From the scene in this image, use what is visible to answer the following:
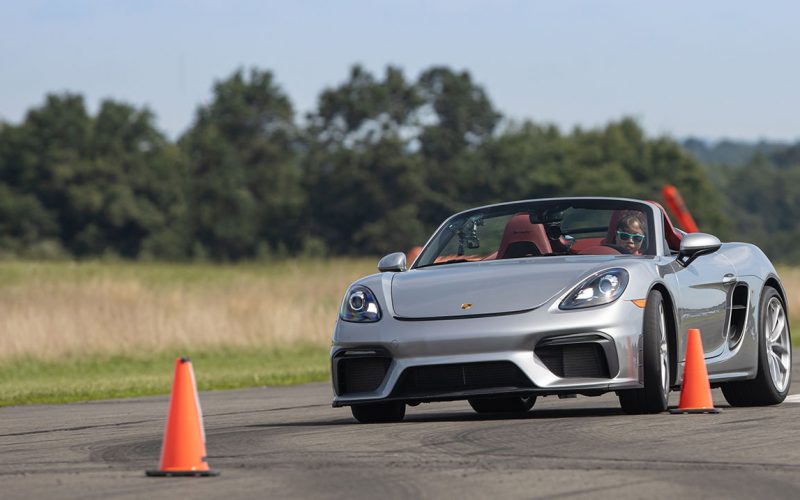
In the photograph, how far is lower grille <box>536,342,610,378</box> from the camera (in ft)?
29.3

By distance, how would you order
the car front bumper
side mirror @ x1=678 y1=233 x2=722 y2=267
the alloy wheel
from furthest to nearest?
the alloy wheel
side mirror @ x1=678 y1=233 x2=722 y2=267
the car front bumper

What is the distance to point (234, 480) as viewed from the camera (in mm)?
6656

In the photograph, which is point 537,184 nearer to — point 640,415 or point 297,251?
point 297,251

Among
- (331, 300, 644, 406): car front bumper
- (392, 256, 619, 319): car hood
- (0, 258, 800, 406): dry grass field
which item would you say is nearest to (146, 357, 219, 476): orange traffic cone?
(331, 300, 644, 406): car front bumper

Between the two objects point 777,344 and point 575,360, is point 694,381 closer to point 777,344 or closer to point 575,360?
point 575,360

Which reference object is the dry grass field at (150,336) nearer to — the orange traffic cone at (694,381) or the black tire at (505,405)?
the black tire at (505,405)

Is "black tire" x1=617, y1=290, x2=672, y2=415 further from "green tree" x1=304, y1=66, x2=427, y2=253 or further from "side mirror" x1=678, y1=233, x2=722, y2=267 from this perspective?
"green tree" x1=304, y1=66, x2=427, y2=253

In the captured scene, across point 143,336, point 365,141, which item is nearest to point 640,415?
point 143,336

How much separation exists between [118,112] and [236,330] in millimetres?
71909

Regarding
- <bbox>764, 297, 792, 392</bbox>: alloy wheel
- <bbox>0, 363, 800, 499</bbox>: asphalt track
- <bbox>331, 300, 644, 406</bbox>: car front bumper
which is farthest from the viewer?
<bbox>764, 297, 792, 392</bbox>: alloy wheel

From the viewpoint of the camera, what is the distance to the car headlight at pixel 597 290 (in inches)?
356

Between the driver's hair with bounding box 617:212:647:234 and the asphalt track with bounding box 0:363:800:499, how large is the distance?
1241mm

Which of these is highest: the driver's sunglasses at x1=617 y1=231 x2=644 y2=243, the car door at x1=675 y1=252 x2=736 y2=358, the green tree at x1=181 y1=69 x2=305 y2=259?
the green tree at x1=181 y1=69 x2=305 y2=259

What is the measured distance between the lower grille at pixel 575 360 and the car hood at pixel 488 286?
29 cm
